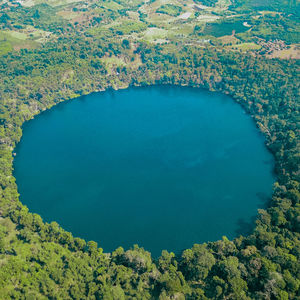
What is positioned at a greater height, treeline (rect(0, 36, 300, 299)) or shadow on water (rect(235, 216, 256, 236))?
treeline (rect(0, 36, 300, 299))

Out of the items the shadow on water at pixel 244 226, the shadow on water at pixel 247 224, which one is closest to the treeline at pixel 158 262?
the shadow on water at pixel 247 224

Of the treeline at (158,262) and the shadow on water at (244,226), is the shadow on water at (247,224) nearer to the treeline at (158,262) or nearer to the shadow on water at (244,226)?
the shadow on water at (244,226)

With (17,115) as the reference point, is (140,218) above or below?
below

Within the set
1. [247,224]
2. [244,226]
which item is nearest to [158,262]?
[244,226]

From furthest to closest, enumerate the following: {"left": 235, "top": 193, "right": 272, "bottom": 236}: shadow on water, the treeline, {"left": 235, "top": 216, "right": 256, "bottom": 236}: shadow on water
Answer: {"left": 235, "top": 193, "right": 272, "bottom": 236}: shadow on water, {"left": 235, "top": 216, "right": 256, "bottom": 236}: shadow on water, the treeline

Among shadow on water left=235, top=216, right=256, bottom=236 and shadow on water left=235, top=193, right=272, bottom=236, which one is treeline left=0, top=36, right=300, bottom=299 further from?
shadow on water left=235, top=216, right=256, bottom=236

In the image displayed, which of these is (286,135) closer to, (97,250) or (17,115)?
(97,250)

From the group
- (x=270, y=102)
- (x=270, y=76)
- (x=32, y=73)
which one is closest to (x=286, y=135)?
(x=270, y=102)

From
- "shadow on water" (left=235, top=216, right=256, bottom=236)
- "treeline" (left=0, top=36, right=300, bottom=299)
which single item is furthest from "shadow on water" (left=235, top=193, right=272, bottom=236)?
"treeline" (left=0, top=36, right=300, bottom=299)
